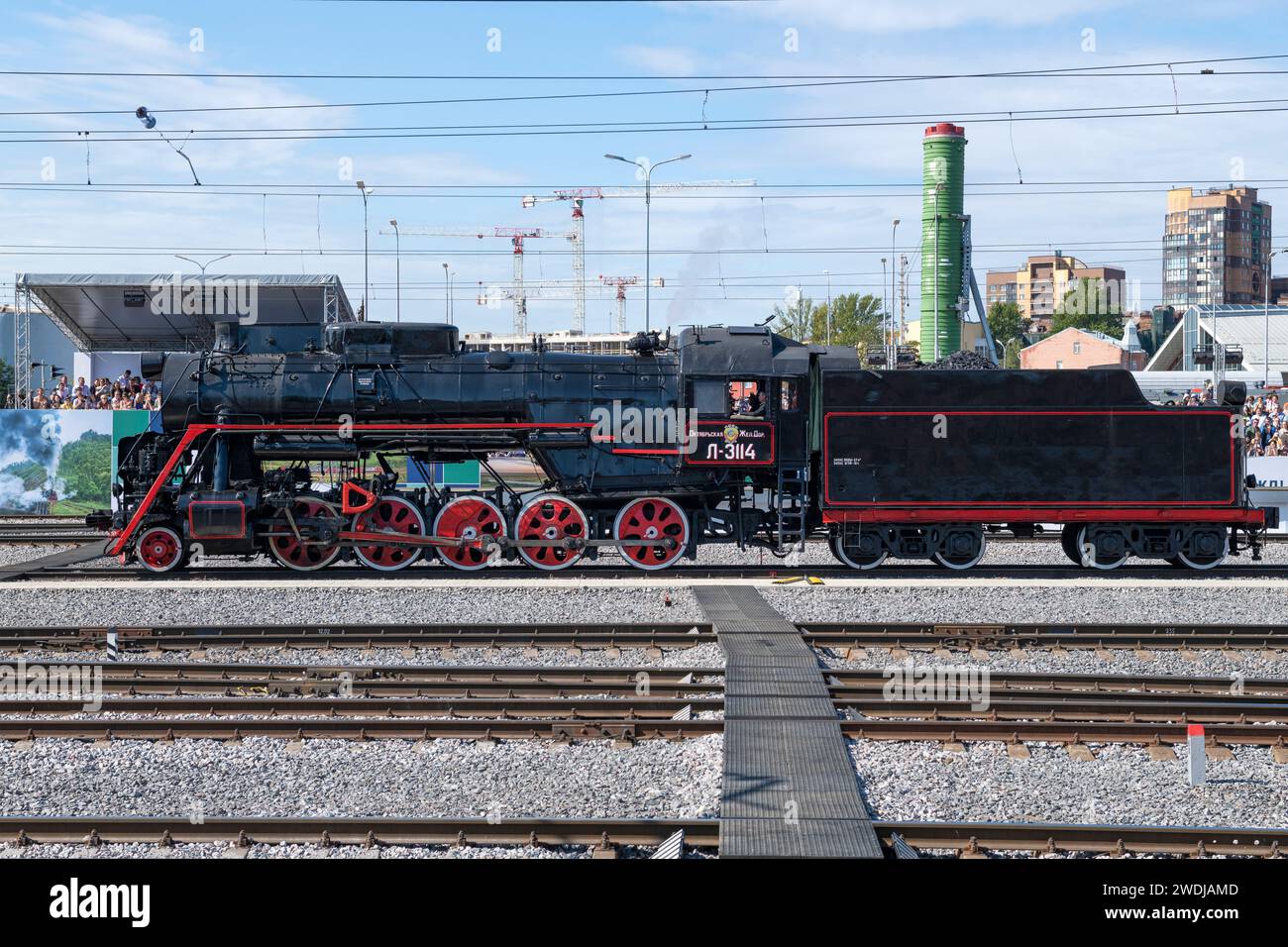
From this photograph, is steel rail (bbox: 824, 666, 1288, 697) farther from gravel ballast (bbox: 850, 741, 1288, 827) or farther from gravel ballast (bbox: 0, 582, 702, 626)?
gravel ballast (bbox: 0, 582, 702, 626)

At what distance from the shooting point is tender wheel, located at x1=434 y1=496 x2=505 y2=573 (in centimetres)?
1708

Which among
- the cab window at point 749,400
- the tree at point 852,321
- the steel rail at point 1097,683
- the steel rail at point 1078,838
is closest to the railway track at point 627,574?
the cab window at point 749,400

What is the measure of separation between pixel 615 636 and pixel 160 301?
21.4 m

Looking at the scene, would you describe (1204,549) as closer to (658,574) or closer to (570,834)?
(658,574)

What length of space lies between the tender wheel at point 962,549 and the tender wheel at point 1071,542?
1.57 metres

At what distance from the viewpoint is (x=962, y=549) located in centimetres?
1712

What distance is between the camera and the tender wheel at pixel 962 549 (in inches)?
672

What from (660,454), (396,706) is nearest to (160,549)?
(660,454)

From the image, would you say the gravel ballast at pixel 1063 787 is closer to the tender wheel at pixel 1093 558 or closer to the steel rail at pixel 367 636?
the steel rail at pixel 367 636

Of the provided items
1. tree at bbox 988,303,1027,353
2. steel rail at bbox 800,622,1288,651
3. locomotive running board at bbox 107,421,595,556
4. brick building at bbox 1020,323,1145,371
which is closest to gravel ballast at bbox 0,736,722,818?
steel rail at bbox 800,622,1288,651

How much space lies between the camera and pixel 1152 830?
6945 mm

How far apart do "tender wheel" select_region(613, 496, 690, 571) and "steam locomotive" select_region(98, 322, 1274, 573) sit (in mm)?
34
